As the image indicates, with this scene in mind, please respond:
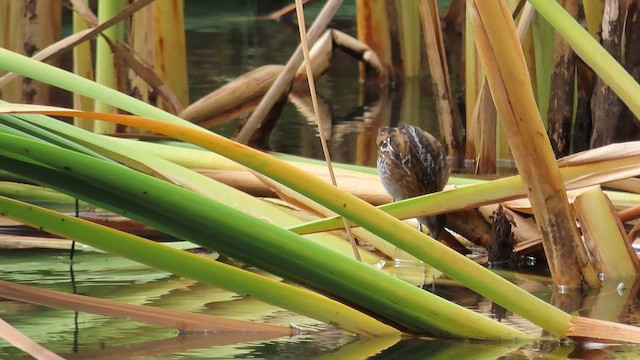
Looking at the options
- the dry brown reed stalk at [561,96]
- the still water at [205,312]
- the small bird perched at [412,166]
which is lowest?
the still water at [205,312]

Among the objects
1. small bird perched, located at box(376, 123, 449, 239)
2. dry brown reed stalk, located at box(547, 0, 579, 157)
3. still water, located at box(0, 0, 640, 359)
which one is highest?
dry brown reed stalk, located at box(547, 0, 579, 157)

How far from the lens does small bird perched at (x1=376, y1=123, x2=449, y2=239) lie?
2119 millimetres

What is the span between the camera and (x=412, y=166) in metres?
2.12

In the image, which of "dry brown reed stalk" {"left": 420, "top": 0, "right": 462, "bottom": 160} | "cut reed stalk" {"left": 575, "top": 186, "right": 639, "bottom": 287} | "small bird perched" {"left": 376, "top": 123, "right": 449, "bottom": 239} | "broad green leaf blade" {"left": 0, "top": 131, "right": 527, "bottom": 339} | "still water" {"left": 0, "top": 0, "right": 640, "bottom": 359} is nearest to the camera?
"broad green leaf blade" {"left": 0, "top": 131, "right": 527, "bottom": 339}

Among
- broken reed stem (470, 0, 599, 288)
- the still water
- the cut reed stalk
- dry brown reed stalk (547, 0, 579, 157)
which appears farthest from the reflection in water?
broken reed stem (470, 0, 599, 288)

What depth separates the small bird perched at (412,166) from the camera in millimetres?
2119

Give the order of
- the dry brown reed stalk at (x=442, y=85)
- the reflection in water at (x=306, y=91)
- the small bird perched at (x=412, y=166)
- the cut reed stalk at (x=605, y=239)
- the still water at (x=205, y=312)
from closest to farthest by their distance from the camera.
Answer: the still water at (x=205, y=312) → the cut reed stalk at (x=605, y=239) → the small bird perched at (x=412, y=166) → the dry brown reed stalk at (x=442, y=85) → the reflection in water at (x=306, y=91)

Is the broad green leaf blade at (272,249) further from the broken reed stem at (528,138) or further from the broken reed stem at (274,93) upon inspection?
the broken reed stem at (274,93)

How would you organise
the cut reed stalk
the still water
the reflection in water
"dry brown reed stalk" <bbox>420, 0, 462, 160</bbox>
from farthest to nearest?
1. the reflection in water
2. "dry brown reed stalk" <bbox>420, 0, 462, 160</bbox>
3. the cut reed stalk
4. the still water

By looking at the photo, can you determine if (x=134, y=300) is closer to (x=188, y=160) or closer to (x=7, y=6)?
(x=188, y=160)

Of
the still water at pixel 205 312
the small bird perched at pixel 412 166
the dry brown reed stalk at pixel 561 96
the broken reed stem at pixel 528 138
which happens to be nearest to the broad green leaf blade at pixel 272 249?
the still water at pixel 205 312

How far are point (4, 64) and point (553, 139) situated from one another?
1972mm

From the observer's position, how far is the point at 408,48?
4.58 meters

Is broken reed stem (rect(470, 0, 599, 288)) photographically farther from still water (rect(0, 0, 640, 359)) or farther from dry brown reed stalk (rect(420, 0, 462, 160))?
dry brown reed stalk (rect(420, 0, 462, 160))
